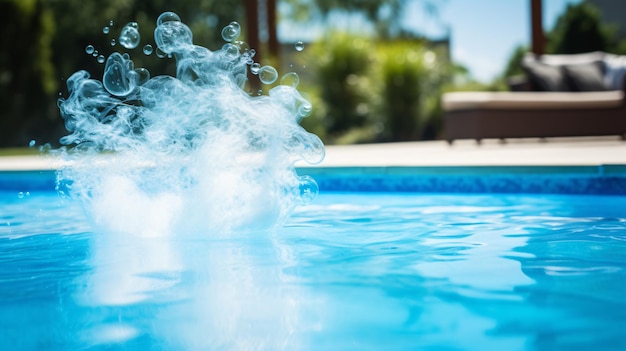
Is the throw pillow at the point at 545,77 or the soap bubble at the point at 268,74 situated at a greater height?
the soap bubble at the point at 268,74

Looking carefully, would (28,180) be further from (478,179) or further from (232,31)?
(478,179)

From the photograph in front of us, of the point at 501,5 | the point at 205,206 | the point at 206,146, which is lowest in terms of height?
the point at 205,206

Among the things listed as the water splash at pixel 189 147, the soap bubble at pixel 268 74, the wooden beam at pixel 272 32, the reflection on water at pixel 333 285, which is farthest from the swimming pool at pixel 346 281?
the wooden beam at pixel 272 32

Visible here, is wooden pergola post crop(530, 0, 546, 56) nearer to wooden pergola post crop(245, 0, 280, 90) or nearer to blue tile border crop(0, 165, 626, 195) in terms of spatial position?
wooden pergola post crop(245, 0, 280, 90)

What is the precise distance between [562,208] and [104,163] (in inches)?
96.2

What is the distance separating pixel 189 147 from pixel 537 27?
7779mm

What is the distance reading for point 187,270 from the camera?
2.63m

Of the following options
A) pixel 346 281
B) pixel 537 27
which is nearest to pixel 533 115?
pixel 537 27

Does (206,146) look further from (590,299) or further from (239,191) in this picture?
(590,299)

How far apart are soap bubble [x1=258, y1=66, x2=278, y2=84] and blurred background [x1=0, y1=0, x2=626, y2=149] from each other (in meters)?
3.28

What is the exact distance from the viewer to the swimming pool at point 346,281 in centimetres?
178

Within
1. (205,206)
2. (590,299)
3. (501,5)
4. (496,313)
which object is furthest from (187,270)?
(501,5)

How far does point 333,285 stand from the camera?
2328 mm

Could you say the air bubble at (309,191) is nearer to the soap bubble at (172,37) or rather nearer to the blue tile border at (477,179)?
the blue tile border at (477,179)
